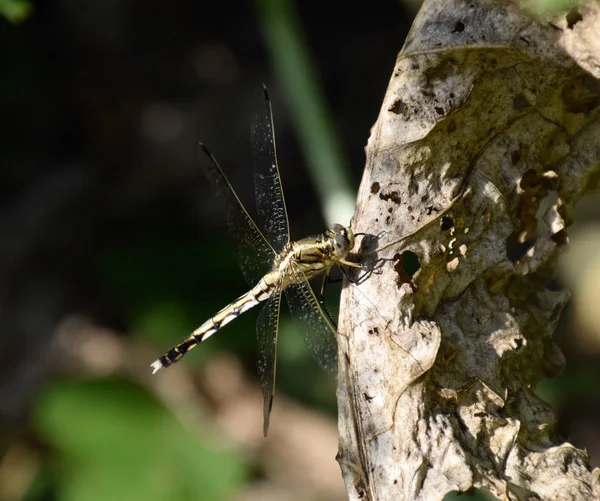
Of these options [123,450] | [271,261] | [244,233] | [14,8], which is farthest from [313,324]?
[123,450]

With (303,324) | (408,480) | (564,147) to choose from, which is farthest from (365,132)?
(408,480)

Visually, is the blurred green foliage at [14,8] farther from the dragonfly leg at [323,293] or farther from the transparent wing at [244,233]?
the dragonfly leg at [323,293]

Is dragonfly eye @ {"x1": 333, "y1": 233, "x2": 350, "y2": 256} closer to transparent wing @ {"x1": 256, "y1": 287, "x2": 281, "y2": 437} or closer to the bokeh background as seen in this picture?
transparent wing @ {"x1": 256, "y1": 287, "x2": 281, "y2": 437}

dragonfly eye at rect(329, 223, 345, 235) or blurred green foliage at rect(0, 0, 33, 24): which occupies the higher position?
blurred green foliage at rect(0, 0, 33, 24)

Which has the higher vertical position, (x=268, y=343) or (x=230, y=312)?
(x=230, y=312)

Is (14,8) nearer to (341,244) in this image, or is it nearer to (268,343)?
(341,244)

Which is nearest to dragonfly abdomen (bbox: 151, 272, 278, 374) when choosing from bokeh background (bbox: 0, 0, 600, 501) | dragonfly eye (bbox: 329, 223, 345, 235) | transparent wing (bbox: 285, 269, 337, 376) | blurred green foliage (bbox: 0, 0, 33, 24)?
transparent wing (bbox: 285, 269, 337, 376)

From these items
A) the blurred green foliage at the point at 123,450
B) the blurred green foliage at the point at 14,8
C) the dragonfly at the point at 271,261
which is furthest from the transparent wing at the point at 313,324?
the blurred green foliage at the point at 123,450
